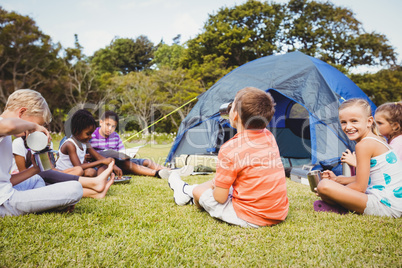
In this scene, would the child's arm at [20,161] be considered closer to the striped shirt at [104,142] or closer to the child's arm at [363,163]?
the striped shirt at [104,142]

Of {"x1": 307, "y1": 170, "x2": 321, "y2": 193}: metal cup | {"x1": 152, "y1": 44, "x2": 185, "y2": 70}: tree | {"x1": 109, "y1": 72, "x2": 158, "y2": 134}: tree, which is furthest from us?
{"x1": 152, "y1": 44, "x2": 185, "y2": 70}: tree

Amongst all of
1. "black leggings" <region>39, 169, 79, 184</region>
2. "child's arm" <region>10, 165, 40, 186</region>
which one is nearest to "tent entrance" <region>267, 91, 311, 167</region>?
"black leggings" <region>39, 169, 79, 184</region>

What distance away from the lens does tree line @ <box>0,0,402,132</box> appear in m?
16.2

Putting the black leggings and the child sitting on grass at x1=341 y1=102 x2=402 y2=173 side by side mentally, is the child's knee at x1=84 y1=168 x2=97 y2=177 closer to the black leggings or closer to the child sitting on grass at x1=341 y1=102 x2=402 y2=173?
the black leggings

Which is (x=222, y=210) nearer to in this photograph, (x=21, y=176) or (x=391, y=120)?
(x=21, y=176)

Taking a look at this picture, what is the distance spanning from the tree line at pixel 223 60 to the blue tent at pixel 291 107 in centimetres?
991

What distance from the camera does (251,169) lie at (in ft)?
5.84

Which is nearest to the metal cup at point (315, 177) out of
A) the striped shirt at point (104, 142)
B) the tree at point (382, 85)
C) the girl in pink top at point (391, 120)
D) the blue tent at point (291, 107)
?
the girl in pink top at point (391, 120)

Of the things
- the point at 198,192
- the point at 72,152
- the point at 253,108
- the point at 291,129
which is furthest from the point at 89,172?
the point at 291,129

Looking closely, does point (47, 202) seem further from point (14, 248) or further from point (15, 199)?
point (14, 248)

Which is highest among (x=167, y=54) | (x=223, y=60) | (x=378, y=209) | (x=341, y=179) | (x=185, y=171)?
(x=167, y=54)

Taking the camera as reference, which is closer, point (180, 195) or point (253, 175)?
point (253, 175)

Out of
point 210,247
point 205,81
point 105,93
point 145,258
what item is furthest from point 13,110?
point 105,93

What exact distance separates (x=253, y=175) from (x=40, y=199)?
1406mm
